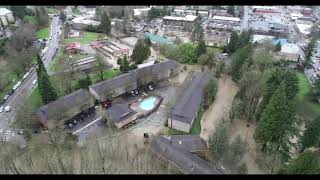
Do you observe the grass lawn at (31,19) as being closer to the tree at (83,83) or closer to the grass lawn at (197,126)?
the tree at (83,83)

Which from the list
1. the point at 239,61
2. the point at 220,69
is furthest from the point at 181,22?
the point at 239,61

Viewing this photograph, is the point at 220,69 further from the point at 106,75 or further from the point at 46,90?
the point at 46,90

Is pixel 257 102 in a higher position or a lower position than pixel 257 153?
higher

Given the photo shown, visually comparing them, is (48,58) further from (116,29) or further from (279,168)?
(279,168)

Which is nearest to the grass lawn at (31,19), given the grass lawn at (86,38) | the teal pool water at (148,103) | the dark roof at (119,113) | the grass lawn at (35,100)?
the grass lawn at (86,38)
